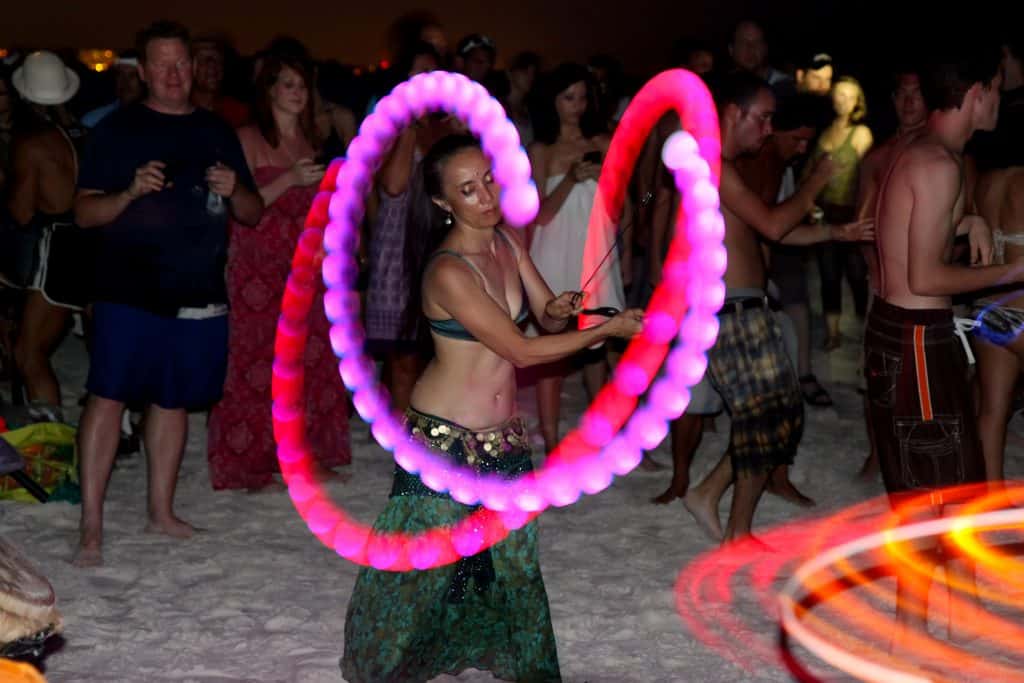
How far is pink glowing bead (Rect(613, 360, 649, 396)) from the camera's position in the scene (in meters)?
5.64

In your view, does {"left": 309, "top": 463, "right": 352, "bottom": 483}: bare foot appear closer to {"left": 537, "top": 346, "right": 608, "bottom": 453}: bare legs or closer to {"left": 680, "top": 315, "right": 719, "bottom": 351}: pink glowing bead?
{"left": 537, "top": 346, "right": 608, "bottom": 453}: bare legs

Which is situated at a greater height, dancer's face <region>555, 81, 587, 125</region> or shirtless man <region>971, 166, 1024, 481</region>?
dancer's face <region>555, 81, 587, 125</region>

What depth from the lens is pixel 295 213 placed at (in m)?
6.85

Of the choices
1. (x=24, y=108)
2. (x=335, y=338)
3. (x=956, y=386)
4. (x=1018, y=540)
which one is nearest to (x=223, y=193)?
(x=335, y=338)

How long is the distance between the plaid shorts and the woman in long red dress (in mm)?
2109

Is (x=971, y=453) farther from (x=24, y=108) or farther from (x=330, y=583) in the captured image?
(x=24, y=108)

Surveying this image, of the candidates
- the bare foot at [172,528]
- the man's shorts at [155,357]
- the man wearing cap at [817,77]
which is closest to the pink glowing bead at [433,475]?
the man's shorts at [155,357]

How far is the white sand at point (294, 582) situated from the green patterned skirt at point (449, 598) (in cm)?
40

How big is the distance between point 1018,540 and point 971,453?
5.37 ft

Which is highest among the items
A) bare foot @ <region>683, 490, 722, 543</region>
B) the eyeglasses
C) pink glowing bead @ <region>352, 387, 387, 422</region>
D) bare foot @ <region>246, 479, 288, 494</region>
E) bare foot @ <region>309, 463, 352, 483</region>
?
the eyeglasses

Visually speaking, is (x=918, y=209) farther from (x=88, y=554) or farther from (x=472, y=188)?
(x=88, y=554)

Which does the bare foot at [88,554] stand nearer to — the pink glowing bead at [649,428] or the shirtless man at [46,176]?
the shirtless man at [46,176]

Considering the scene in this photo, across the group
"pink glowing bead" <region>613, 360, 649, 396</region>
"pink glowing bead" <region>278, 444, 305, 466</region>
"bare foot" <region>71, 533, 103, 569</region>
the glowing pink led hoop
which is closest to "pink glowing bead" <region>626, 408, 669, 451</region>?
the glowing pink led hoop

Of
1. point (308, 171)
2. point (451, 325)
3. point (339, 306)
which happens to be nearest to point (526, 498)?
point (451, 325)
